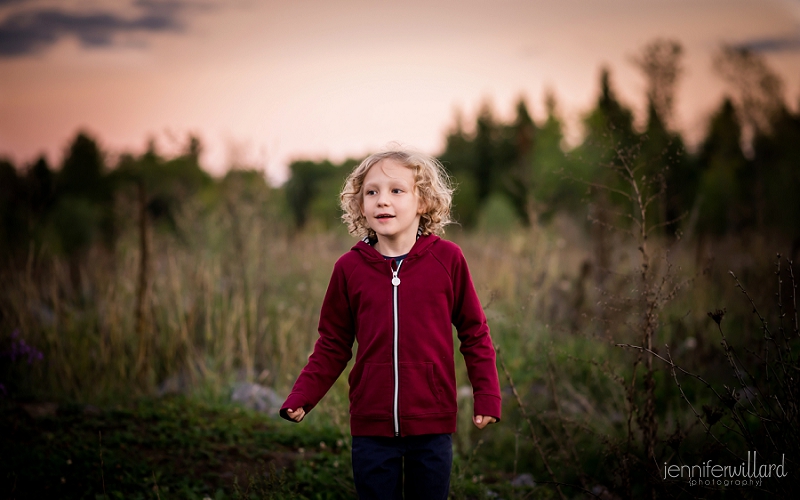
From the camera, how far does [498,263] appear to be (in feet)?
25.9

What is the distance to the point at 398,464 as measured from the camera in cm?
209

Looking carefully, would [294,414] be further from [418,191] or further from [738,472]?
[738,472]

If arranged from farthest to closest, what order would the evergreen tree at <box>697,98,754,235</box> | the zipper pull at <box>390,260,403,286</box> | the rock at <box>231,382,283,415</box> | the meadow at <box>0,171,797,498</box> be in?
the evergreen tree at <box>697,98,754,235</box> < the rock at <box>231,382,283,415</box> < the meadow at <box>0,171,797,498</box> < the zipper pull at <box>390,260,403,286</box>

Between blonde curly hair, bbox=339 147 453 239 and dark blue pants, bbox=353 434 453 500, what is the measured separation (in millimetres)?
815

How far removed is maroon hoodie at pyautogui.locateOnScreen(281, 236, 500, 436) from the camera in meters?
2.05

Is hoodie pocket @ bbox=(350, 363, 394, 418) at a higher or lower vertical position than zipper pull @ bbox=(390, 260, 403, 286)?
lower

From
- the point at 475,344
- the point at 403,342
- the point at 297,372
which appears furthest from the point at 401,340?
the point at 297,372

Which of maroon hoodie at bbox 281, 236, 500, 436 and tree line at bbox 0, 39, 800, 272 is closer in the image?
maroon hoodie at bbox 281, 236, 500, 436

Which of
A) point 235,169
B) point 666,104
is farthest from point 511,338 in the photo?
point 666,104

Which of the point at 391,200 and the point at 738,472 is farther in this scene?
the point at 738,472

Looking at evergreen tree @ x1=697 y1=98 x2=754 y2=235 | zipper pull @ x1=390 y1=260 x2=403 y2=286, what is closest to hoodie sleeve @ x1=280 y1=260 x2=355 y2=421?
zipper pull @ x1=390 y1=260 x2=403 y2=286

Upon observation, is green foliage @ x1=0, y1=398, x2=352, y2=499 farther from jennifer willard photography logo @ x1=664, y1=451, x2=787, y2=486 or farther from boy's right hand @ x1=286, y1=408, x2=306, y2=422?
jennifer willard photography logo @ x1=664, y1=451, x2=787, y2=486

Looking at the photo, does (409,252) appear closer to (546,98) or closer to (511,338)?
(511,338)

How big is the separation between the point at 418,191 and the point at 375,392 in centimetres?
80
